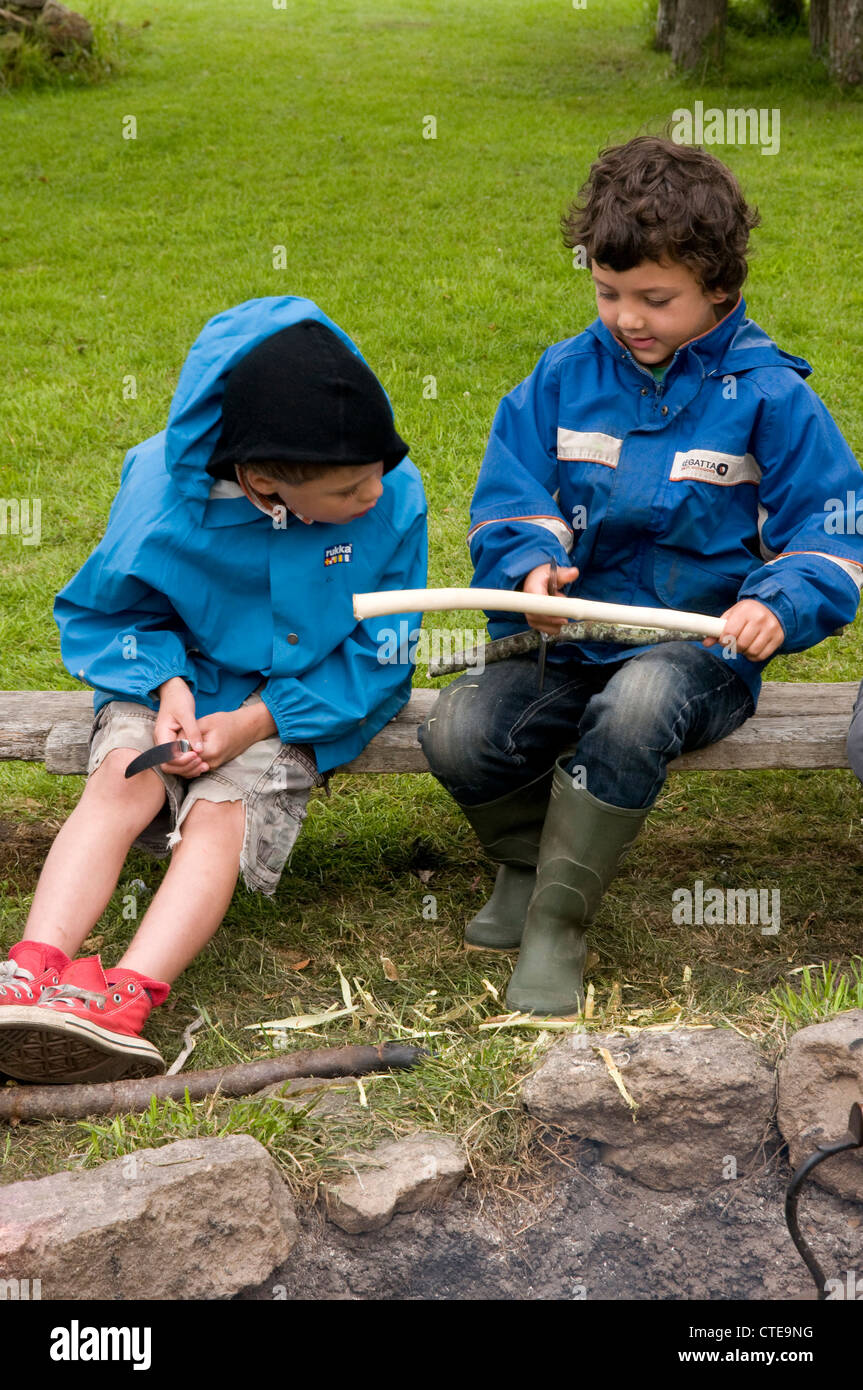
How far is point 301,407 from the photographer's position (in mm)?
2400

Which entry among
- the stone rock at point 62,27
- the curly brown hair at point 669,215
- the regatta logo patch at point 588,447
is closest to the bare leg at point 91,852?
the regatta logo patch at point 588,447

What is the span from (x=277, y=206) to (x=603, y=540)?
20.3ft

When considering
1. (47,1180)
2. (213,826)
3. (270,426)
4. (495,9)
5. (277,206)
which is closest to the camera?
(47,1180)

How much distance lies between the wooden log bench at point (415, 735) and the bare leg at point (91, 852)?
239 mm

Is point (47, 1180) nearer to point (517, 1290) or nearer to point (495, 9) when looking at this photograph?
point (517, 1290)

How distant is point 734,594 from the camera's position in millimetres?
2701

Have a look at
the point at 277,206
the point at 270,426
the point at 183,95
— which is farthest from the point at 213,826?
the point at 183,95

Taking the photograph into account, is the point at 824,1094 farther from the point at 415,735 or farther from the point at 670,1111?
the point at 415,735

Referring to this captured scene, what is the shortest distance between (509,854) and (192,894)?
0.71 metres

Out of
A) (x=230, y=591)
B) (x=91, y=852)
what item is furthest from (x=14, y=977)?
(x=230, y=591)

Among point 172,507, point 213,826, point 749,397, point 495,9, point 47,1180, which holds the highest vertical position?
point 495,9

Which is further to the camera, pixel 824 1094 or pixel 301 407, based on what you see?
pixel 301 407

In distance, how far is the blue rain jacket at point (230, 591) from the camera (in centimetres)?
260

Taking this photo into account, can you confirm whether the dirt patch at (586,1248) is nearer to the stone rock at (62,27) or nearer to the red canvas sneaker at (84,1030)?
the red canvas sneaker at (84,1030)
